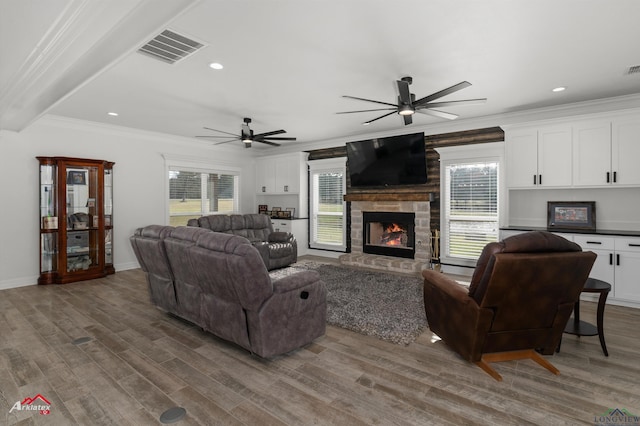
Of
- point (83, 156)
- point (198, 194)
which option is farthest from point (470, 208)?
point (83, 156)

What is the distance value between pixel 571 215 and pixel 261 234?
213 inches

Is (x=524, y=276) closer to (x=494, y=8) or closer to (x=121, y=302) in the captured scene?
(x=494, y=8)

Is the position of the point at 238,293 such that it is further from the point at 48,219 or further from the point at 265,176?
the point at 265,176

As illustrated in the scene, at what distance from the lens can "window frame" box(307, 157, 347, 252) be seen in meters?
7.33

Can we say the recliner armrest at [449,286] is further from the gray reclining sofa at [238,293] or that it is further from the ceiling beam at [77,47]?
the ceiling beam at [77,47]

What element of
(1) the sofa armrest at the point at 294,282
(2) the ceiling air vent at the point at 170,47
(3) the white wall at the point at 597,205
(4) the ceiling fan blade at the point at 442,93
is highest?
(2) the ceiling air vent at the point at 170,47

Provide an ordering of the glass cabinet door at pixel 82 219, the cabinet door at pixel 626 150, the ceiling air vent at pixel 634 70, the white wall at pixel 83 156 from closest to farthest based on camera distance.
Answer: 1. the ceiling air vent at pixel 634 70
2. the cabinet door at pixel 626 150
3. the white wall at pixel 83 156
4. the glass cabinet door at pixel 82 219

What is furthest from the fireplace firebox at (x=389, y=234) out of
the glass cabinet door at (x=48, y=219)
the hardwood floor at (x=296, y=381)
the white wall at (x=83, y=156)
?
the glass cabinet door at (x=48, y=219)

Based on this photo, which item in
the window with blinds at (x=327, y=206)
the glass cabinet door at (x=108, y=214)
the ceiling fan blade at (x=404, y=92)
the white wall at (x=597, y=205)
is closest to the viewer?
the ceiling fan blade at (x=404, y=92)

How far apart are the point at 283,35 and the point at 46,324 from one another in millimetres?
3885

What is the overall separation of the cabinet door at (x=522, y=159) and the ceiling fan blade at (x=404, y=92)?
8.05 feet

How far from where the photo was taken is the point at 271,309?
8.37ft

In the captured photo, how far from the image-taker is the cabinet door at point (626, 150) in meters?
4.21

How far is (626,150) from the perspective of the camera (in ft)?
14.0
